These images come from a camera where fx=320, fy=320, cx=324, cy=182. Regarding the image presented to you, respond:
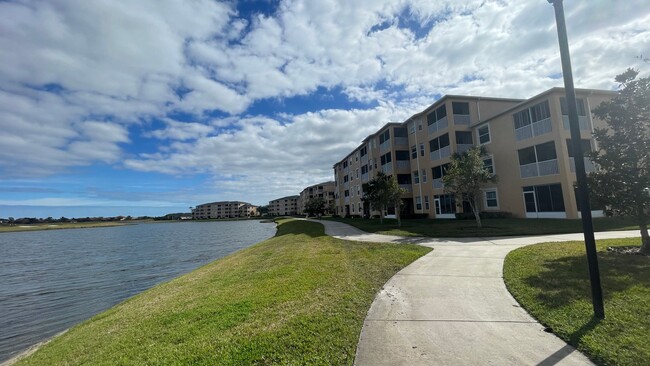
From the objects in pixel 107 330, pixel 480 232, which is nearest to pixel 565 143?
pixel 480 232

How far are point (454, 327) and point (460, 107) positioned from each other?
30.5 metres

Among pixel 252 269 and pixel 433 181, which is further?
pixel 433 181

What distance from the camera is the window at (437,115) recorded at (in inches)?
1288

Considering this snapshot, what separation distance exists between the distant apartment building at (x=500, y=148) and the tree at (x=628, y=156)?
10.9 m

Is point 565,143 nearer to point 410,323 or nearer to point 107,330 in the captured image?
point 410,323

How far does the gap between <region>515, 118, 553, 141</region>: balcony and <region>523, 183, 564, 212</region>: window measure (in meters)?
3.89

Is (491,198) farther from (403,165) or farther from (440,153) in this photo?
A: (403,165)

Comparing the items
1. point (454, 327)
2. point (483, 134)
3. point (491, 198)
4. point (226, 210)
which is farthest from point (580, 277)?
point (226, 210)

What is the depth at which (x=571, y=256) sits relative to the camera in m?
9.56

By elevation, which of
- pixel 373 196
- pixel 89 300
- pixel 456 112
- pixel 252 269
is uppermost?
pixel 456 112

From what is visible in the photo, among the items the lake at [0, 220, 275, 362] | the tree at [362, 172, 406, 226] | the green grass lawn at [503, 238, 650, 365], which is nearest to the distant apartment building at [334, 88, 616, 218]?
the tree at [362, 172, 406, 226]

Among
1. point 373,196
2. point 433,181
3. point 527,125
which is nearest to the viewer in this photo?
point 527,125

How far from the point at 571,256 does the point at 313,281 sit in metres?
7.74

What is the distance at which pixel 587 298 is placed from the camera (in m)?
6.03
